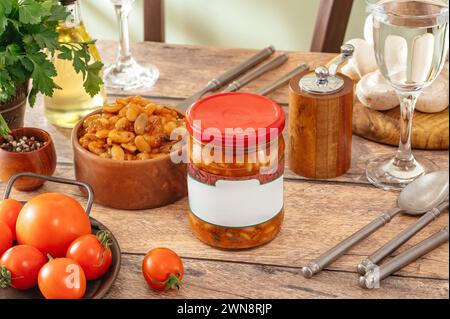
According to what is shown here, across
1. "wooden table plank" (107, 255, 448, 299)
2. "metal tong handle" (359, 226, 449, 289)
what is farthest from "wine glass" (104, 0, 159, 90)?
"metal tong handle" (359, 226, 449, 289)

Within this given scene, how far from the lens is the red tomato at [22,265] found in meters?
1.03

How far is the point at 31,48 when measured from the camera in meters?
1.29

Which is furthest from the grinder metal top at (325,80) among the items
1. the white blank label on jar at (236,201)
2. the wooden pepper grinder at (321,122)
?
the white blank label on jar at (236,201)

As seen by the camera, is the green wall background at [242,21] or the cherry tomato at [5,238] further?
the green wall background at [242,21]

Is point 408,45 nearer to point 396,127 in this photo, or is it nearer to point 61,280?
point 396,127

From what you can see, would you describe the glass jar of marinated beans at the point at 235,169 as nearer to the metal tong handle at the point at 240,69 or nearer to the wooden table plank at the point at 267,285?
the wooden table plank at the point at 267,285

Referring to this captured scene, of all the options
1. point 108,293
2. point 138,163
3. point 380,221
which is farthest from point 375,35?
point 108,293

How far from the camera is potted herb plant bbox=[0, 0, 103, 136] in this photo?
126 centimetres

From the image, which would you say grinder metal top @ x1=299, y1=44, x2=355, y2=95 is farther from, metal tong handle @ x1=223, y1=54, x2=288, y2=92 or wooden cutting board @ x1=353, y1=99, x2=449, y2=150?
metal tong handle @ x1=223, y1=54, x2=288, y2=92

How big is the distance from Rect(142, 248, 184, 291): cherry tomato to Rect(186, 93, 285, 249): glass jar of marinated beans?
0.10 m

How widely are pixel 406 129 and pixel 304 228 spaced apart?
0.79ft

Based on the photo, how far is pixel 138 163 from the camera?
1.22m

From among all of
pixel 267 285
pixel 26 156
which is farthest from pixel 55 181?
pixel 267 285

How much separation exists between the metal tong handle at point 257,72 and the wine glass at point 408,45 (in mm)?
378
